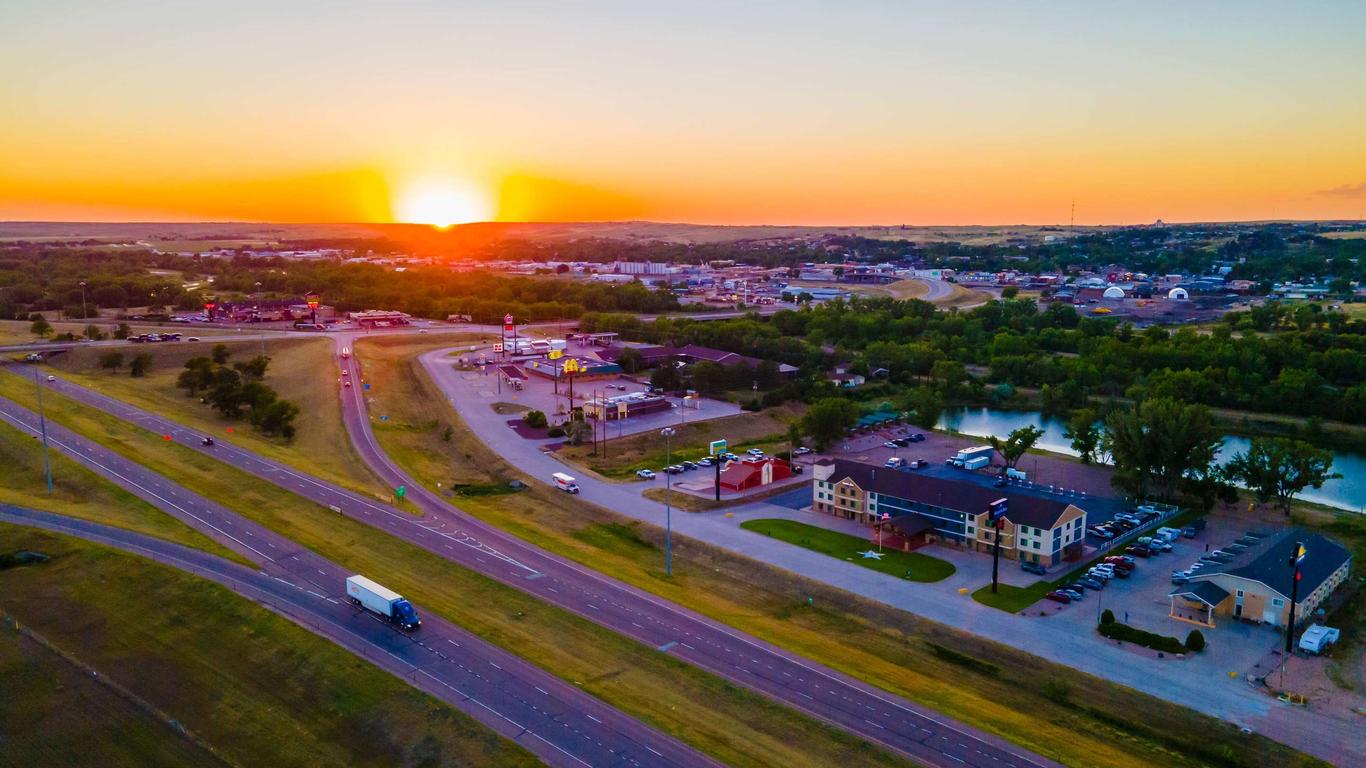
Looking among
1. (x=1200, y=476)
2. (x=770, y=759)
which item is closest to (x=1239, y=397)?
(x=1200, y=476)

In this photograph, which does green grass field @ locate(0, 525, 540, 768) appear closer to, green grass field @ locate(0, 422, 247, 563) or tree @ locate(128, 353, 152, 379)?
green grass field @ locate(0, 422, 247, 563)

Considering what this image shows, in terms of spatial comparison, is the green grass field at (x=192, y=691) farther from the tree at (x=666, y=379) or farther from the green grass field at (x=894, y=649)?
the tree at (x=666, y=379)

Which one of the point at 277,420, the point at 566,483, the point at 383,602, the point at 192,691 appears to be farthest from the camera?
A: the point at 277,420

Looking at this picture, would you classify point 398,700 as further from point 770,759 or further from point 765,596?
point 765,596

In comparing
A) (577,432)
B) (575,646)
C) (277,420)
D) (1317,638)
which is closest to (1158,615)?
(1317,638)

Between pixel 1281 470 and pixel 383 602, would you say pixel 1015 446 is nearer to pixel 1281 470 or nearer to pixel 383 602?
pixel 1281 470

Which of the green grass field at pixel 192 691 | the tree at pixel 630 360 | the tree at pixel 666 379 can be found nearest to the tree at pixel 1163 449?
the tree at pixel 666 379
